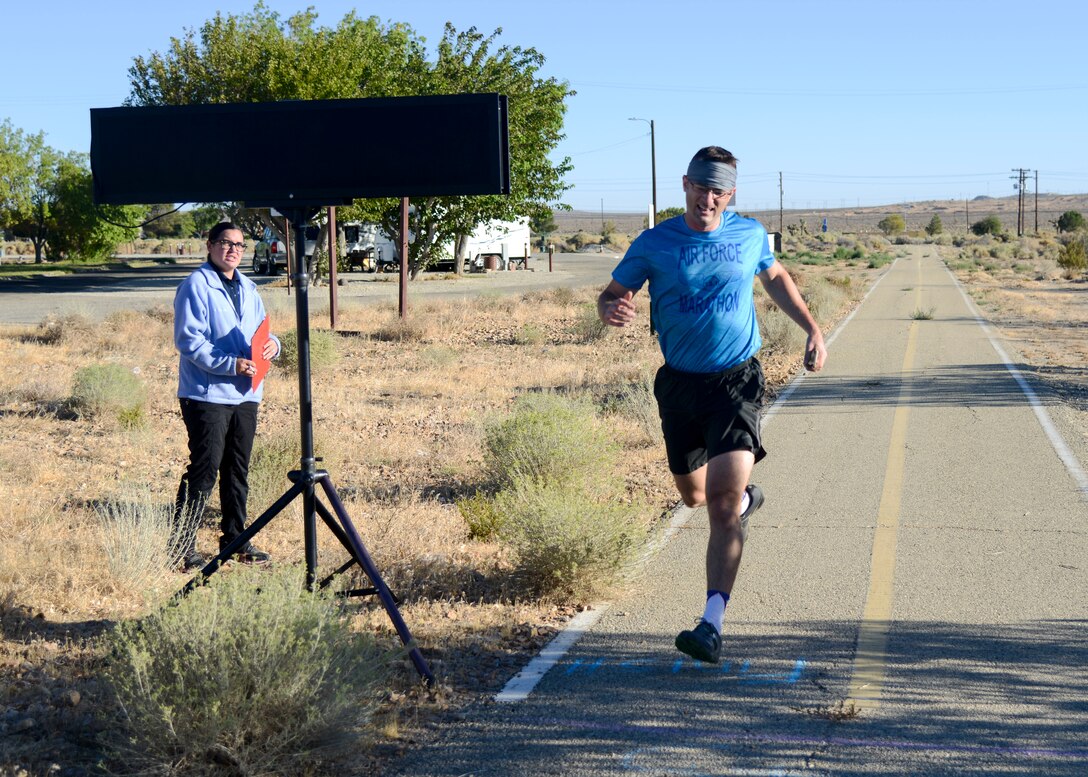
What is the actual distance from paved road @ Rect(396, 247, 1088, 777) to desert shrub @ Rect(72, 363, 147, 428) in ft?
21.1

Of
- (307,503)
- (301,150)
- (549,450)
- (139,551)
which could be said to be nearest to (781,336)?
(549,450)

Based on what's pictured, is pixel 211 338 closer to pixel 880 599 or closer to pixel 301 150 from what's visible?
pixel 301 150

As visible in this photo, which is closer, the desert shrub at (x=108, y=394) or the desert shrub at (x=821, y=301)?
the desert shrub at (x=108, y=394)

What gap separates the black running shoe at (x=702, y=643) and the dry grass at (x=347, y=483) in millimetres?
747

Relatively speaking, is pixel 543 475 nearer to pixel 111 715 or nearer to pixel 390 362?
pixel 111 715

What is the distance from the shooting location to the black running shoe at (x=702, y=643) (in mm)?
5125

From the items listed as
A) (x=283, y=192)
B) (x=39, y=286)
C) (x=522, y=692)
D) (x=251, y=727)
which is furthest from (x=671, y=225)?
(x=39, y=286)

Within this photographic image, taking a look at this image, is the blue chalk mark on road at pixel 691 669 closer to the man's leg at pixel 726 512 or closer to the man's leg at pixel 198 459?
the man's leg at pixel 726 512

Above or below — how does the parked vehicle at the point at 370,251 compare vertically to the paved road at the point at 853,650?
above

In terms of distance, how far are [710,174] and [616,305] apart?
0.70 meters

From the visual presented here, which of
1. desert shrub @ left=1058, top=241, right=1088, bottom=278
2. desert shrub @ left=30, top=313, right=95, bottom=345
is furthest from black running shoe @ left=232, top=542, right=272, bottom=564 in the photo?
desert shrub @ left=1058, top=241, right=1088, bottom=278

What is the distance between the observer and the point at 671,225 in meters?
5.58

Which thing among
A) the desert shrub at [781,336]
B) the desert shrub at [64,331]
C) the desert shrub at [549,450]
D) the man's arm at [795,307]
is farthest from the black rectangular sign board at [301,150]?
the desert shrub at [781,336]

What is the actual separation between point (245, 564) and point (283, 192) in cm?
243
